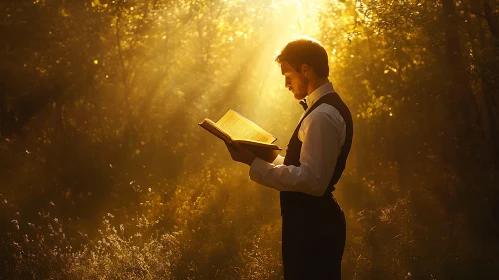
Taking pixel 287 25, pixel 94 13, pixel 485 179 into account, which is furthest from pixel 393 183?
pixel 287 25

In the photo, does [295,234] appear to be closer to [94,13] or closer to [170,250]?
[170,250]

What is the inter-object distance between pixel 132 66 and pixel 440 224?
10.3 metres

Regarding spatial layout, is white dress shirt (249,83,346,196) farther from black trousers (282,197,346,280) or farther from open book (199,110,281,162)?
black trousers (282,197,346,280)

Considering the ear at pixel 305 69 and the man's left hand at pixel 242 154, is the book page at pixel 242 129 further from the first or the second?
the ear at pixel 305 69

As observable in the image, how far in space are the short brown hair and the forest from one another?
315 centimetres

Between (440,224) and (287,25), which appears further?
(287,25)

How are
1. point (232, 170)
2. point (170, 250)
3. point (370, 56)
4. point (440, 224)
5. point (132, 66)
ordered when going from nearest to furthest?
point (170, 250) < point (440, 224) < point (232, 170) < point (370, 56) < point (132, 66)

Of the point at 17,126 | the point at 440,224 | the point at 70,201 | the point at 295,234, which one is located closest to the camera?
the point at 295,234

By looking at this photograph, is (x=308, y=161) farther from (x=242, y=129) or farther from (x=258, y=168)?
(x=242, y=129)

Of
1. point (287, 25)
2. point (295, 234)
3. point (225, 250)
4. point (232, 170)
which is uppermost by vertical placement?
point (295, 234)

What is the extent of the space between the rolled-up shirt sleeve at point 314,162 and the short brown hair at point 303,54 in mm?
302

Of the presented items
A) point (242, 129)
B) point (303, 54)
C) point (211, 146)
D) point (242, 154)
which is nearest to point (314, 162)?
point (242, 154)

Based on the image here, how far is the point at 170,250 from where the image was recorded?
6.57m

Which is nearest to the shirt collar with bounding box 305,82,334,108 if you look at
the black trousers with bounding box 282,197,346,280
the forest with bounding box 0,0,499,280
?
the black trousers with bounding box 282,197,346,280
